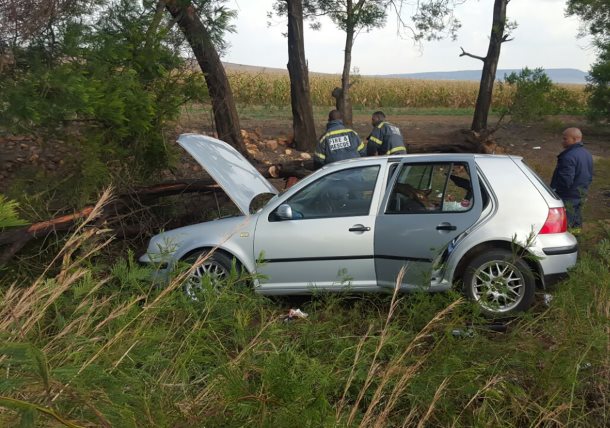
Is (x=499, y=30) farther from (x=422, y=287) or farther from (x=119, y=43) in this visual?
(x=422, y=287)

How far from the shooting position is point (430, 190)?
20.5 ft

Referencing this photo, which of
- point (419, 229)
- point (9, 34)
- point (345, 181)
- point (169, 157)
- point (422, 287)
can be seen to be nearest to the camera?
point (422, 287)

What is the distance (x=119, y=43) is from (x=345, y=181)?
371 centimetres

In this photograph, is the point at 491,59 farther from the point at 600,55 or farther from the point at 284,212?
the point at 284,212

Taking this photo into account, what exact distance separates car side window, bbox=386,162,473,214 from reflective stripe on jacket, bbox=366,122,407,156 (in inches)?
111

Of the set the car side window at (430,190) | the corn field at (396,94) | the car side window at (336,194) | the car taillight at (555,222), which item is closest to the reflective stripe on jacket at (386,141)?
the car side window at (430,190)

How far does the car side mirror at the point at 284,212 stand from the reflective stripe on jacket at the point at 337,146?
9.94 feet

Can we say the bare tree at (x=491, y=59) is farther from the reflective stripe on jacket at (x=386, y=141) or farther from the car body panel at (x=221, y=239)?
the car body panel at (x=221, y=239)

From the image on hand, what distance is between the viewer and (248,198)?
248 inches

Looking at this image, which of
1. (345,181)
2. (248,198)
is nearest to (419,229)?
(345,181)

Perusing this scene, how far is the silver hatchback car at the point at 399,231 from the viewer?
5.49 metres

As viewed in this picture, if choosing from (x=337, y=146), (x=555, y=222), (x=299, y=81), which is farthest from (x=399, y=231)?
(x=299, y=81)

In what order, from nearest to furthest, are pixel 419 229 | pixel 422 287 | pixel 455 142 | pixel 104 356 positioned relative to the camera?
1. pixel 104 356
2. pixel 422 287
3. pixel 419 229
4. pixel 455 142

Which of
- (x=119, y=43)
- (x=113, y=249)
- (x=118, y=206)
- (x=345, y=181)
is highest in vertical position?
(x=119, y=43)
